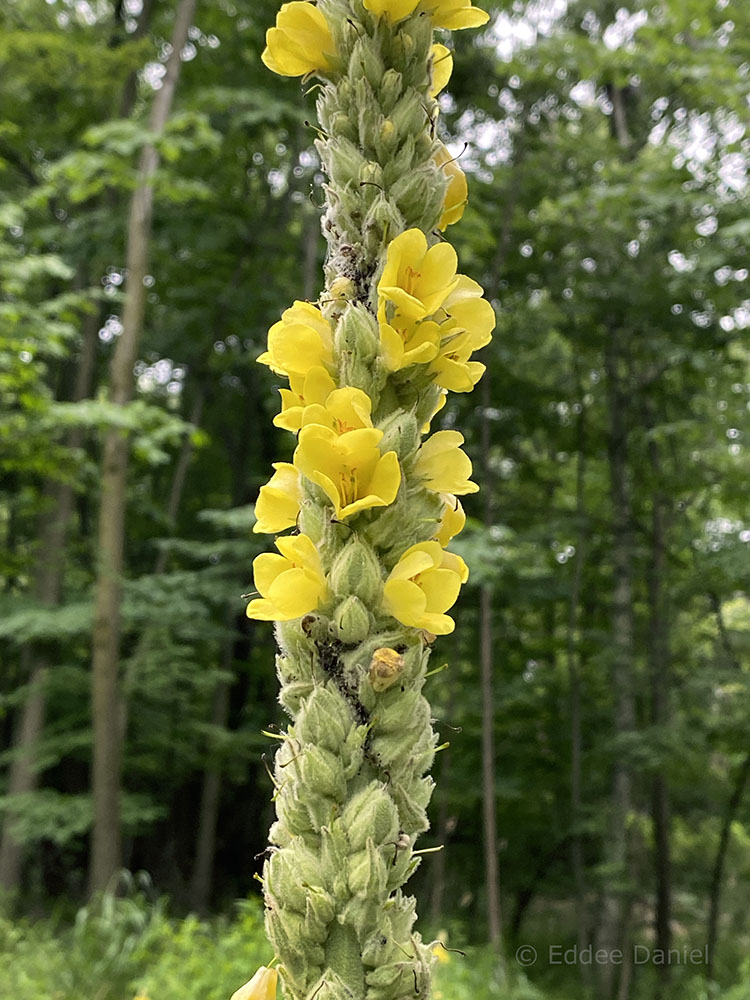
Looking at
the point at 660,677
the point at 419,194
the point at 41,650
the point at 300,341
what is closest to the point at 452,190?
the point at 419,194

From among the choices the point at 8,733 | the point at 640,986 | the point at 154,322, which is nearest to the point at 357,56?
the point at 640,986

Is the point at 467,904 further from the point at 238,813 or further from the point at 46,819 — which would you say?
the point at 46,819

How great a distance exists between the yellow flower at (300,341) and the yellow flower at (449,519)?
0.75ft

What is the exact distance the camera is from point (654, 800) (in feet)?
29.6

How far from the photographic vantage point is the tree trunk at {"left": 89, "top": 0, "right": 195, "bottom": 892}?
20.9ft

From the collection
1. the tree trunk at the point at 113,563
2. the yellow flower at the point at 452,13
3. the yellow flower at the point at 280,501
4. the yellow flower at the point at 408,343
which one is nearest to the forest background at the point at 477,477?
the tree trunk at the point at 113,563

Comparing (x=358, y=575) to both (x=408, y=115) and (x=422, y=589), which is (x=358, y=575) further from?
(x=408, y=115)

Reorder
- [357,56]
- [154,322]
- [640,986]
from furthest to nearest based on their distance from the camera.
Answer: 1. [154,322]
2. [640,986]
3. [357,56]

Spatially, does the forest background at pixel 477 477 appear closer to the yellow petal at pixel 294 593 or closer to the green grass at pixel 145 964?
the green grass at pixel 145 964

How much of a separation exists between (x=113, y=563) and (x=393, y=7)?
19.6 feet

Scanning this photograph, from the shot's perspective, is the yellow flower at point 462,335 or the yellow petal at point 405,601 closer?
the yellow petal at point 405,601

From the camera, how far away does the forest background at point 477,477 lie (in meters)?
6.06

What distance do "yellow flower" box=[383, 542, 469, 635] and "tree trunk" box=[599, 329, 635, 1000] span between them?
649cm

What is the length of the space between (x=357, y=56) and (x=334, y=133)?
10cm
